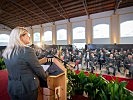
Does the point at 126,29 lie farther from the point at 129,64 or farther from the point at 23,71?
the point at 23,71

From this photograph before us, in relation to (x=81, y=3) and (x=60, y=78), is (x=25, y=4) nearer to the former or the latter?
(x=81, y=3)

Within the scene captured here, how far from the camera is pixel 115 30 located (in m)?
13.5

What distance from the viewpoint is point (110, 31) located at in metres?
13.9

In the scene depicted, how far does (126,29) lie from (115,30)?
3.08 feet

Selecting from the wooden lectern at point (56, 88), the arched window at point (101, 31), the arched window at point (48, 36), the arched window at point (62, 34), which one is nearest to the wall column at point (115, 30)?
the arched window at point (101, 31)

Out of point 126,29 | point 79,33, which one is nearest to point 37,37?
point 79,33

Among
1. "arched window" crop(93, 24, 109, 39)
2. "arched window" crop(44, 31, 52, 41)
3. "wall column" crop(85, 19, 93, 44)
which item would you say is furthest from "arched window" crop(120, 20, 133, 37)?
"arched window" crop(44, 31, 52, 41)

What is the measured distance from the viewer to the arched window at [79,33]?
52.9 ft

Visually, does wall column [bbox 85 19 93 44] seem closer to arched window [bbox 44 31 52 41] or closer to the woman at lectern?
arched window [bbox 44 31 52 41]

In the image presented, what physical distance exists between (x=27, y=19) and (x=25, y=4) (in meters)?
5.35

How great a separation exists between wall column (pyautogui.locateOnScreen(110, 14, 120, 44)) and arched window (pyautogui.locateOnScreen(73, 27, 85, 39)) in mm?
3242

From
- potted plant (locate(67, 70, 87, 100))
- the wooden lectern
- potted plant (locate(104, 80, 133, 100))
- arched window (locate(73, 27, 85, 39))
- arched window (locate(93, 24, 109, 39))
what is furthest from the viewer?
arched window (locate(73, 27, 85, 39))

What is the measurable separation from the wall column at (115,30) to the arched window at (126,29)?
1.03 ft

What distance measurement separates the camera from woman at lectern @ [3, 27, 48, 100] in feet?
5.19
